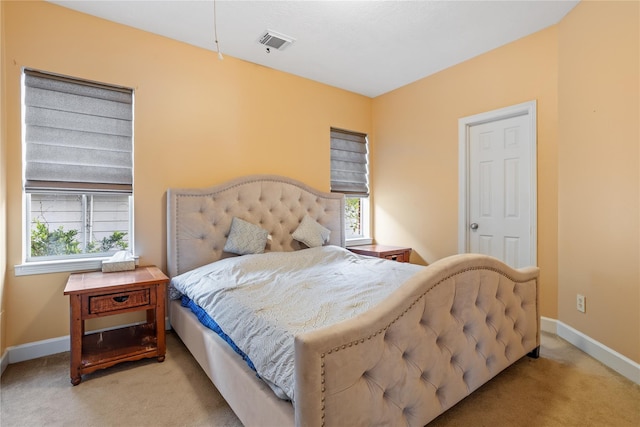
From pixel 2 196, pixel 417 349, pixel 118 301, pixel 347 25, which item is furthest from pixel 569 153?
pixel 2 196

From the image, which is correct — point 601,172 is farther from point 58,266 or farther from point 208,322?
point 58,266

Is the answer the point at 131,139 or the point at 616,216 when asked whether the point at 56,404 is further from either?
the point at 616,216

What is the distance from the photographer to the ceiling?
239 cm

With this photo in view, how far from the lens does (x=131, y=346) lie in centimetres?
225

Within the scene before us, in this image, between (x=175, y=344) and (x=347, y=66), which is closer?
(x=175, y=344)

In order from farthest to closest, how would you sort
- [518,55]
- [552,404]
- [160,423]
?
[518,55] < [552,404] < [160,423]

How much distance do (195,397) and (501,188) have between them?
Answer: 3118 millimetres

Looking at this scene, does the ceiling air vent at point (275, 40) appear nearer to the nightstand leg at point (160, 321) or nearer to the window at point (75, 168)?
the window at point (75, 168)

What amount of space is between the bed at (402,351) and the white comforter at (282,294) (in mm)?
112

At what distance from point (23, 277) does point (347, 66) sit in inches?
133

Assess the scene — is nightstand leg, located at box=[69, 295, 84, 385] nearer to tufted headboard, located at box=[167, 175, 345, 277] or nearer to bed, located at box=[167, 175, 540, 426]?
bed, located at box=[167, 175, 540, 426]

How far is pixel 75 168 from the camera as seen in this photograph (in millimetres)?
2453

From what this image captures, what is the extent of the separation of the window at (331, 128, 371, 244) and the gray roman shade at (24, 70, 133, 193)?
228cm

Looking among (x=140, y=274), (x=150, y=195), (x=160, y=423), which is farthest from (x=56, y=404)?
(x=150, y=195)
